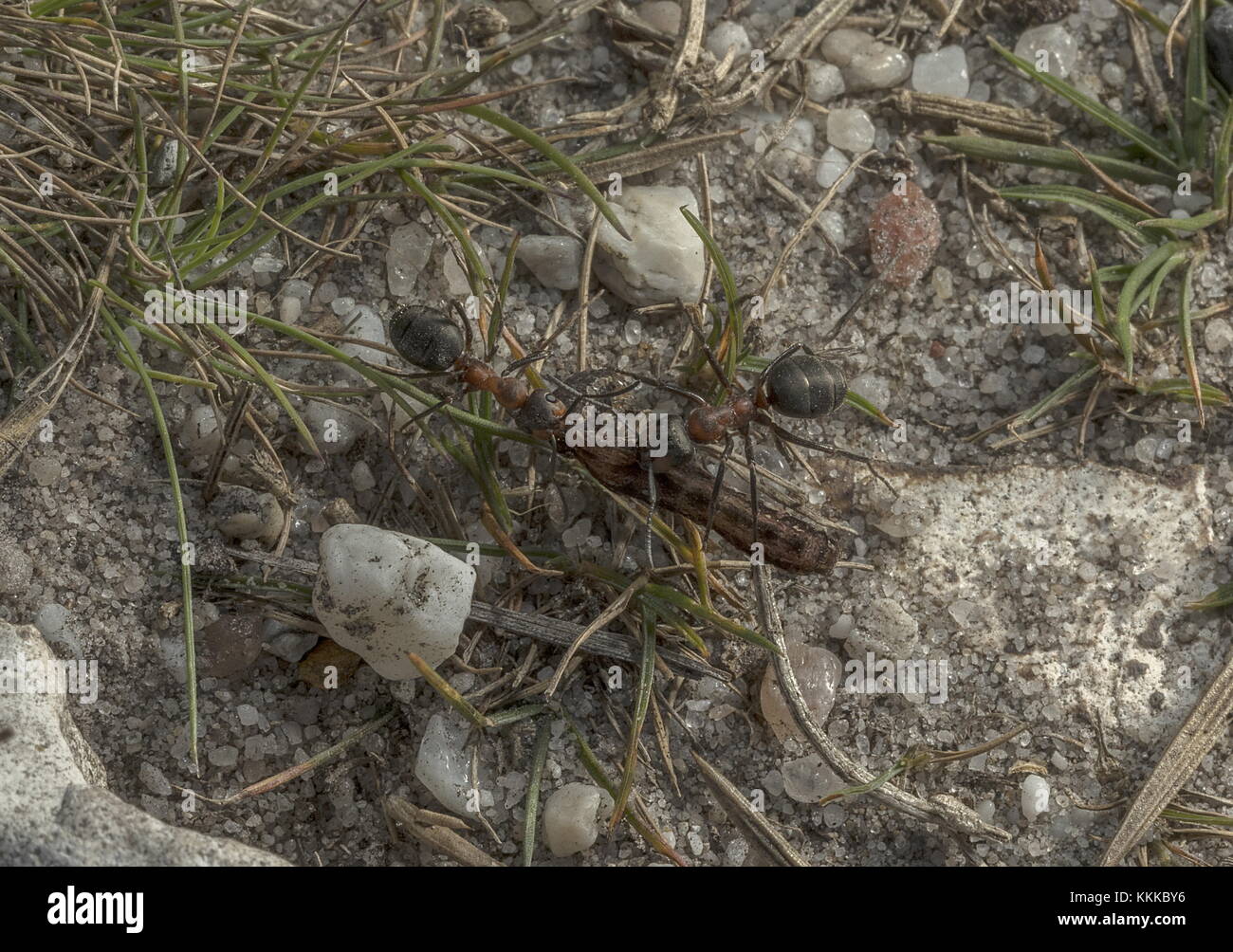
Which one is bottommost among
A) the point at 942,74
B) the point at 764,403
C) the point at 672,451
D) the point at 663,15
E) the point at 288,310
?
the point at 672,451

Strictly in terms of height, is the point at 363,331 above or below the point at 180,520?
above

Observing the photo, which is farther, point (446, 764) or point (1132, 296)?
point (1132, 296)

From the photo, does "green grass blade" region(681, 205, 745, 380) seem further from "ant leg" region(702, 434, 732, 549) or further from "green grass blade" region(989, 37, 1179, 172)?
"green grass blade" region(989, 37, 1179, 172)

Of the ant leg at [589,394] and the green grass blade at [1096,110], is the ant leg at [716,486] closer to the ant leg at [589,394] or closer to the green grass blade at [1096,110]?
the ant leg at [589,394]

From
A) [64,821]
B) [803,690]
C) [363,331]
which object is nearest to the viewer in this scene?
Answer: [64,821]

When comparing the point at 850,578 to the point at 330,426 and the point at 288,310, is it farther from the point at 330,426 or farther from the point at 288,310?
the point at 288,310

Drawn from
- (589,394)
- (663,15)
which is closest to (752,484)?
(589,394)

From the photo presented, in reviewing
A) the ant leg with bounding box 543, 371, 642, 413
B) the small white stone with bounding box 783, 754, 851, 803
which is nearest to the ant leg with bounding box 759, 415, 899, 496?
the ant leg with bounding box 543, 371, 642, 413

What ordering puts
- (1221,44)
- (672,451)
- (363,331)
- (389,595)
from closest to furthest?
Result: (389,595) < (672,451) < (363,331) < (1221,44)
